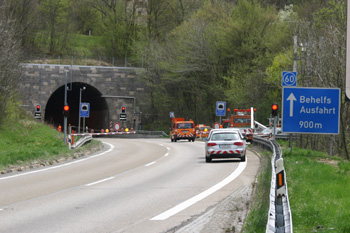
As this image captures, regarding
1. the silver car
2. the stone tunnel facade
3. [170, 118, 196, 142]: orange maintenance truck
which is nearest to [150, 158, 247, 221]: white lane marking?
the silver car

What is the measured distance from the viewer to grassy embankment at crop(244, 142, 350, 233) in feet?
29.3

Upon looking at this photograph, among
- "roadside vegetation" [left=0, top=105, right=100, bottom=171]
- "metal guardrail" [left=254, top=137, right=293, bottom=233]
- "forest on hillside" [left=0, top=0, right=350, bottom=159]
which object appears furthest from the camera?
"forest on hillside" [left=0, top=0, right=350, bottom=159]

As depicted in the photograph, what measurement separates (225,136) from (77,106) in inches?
2569

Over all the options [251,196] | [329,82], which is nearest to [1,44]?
[329,82]

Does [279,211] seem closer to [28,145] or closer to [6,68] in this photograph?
[28,145]

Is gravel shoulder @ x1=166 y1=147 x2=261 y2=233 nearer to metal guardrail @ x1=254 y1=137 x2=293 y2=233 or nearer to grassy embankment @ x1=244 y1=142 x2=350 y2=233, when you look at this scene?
grassy embankment @ x1=244 y1=142 x2=350 y2=233

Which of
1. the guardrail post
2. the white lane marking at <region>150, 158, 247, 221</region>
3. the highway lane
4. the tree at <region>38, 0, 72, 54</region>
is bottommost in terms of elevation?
the highway lane

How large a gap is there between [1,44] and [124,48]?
50.8 m

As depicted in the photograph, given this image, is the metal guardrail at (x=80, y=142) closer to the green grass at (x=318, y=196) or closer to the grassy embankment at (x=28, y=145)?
the grassy embankment at (x=28, y=145)

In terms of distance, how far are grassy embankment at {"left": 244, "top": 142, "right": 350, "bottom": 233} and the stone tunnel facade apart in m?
56.2

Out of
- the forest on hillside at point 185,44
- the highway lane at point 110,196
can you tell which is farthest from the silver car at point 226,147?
the forest on hillside at point 185,44

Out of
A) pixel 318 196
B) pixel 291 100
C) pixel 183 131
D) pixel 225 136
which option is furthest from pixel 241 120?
pixel 318 196

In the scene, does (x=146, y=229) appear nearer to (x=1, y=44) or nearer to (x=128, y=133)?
(x=1, y=44)

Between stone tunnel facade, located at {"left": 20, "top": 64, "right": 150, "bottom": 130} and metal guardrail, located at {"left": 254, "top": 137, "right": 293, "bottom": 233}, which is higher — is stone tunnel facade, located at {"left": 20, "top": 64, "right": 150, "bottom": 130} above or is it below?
above
